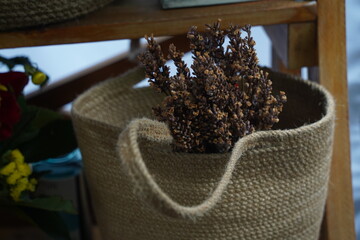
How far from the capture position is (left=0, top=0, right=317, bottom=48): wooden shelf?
0.87 metres

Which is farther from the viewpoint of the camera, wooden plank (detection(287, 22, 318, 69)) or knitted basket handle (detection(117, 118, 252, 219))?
wooden plank (detection(287, 22, 318, 69))

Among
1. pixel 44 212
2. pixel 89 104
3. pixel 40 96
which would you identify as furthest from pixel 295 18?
pixel 40 96

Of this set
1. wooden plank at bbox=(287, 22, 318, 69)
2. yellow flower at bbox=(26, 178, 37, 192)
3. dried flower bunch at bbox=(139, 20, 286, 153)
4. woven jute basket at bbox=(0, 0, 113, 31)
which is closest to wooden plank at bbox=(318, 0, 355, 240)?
wooden plank at bbox=(287, 22, 318, 69)

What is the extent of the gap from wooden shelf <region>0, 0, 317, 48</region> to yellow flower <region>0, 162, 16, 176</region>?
0.59 ft

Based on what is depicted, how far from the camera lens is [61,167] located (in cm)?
118

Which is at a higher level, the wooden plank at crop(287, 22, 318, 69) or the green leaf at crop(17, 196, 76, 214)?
the wooden plank at crop(287, 22, 318, 69)

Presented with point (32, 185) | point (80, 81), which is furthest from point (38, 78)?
point (80, 81)

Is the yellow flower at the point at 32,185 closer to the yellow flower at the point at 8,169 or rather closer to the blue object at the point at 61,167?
the yellow flower at the point at 8,169

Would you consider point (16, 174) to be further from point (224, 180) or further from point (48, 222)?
point (224, 180)

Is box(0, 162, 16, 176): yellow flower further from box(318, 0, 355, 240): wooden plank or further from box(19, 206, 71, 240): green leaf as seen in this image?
box(318, 0, 355, 240): wooden plank

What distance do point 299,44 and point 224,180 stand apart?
0.34 meters

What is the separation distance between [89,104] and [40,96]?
391 millimetres

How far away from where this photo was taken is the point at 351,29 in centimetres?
125

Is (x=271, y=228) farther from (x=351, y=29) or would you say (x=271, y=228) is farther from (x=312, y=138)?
(x=351, y=29)
